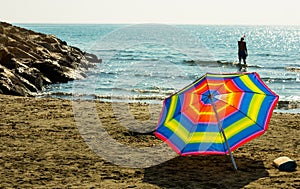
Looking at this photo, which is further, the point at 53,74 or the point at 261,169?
the point at 53,74

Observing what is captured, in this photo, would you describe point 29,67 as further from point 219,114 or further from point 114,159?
point 219,114

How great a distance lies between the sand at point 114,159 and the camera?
241 inches

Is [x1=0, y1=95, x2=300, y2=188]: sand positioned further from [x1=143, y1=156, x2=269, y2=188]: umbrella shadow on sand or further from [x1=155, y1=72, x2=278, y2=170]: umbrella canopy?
[x1=155, y1=72, x2=278, y2=170]: umbrella canopy

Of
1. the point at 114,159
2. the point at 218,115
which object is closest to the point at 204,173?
the point at 218,115

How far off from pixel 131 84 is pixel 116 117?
40.2ft

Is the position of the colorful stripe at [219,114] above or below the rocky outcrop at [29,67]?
above

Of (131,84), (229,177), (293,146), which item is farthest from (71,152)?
(131,84)

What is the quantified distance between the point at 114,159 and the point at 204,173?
1604 mm

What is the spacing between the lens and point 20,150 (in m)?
7.53

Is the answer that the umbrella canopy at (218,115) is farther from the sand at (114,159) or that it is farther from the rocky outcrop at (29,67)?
the rocky outcrop at (29,67)

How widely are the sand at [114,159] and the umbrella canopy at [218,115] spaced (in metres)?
0.42

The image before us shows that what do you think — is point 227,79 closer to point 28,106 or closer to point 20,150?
point 20,150

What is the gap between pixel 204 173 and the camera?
6500 mm

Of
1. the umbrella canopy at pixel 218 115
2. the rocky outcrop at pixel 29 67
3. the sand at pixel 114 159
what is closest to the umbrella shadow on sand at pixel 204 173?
the sand at pixel 114 159
